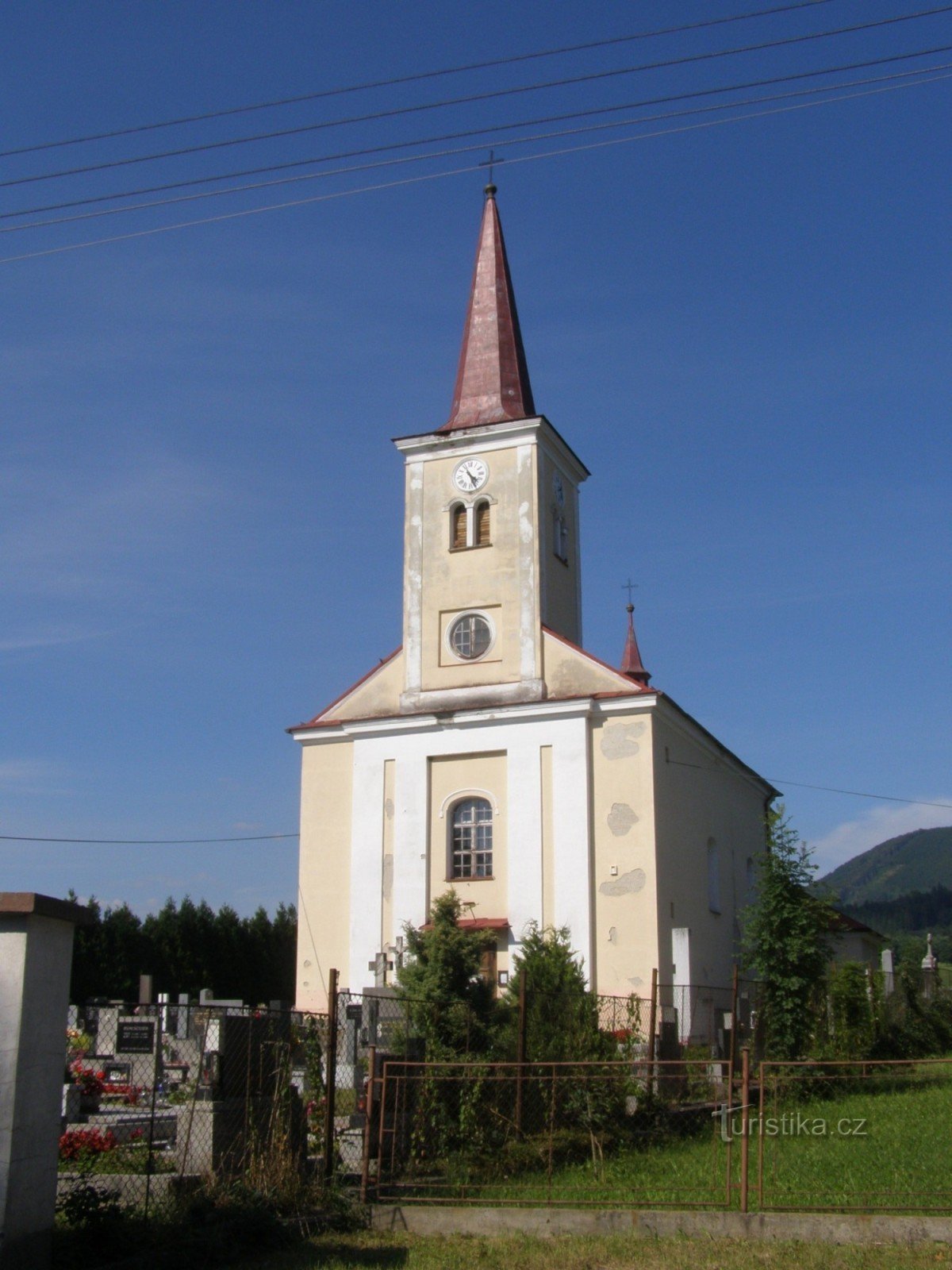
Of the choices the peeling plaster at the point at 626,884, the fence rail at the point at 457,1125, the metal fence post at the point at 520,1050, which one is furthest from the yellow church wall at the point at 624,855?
the metal fence post at the point at 520,1050

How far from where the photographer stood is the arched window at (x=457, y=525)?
1196 inches

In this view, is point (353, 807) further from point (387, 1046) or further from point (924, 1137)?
point (924, 1137)

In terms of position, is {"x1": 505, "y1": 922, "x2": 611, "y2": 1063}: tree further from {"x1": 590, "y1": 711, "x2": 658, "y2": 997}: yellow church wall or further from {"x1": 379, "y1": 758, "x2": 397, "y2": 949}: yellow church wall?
{"x1": 379, "y1": 758, "x2": 397, "y2": 949}: yellow church wall

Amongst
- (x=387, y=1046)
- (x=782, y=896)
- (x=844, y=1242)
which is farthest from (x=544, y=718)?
(x=844, y=1242)

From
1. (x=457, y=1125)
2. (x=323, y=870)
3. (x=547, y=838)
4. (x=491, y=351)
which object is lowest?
(x=457, y=1125)

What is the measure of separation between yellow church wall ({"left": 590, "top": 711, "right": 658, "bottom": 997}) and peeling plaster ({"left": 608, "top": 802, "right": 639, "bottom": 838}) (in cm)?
2

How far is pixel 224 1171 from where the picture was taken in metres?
12.0

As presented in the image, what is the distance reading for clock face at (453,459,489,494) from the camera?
30453 mm

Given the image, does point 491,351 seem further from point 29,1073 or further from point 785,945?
point 29,1073

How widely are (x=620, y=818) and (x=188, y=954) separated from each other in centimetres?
1943

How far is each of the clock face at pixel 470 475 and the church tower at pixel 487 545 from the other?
0.02 metres

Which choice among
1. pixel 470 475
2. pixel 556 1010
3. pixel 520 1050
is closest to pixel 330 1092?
pixel 520 1050

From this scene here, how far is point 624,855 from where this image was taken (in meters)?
26.4

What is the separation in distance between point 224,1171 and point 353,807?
667 inches
